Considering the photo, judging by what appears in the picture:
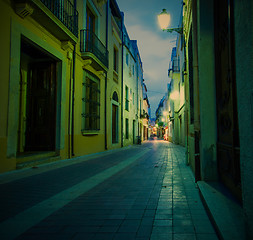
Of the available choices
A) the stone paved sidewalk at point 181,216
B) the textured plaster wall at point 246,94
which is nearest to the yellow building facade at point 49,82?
the stone paved sidewalk at point 181,216

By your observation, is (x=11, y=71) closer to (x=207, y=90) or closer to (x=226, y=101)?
(x=207, y=90)

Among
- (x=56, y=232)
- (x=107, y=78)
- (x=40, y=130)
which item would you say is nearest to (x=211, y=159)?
(x=56, y=232)

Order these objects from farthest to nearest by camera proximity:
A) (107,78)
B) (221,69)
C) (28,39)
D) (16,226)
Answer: (107,78), (28,39), (221,69), (16,226)

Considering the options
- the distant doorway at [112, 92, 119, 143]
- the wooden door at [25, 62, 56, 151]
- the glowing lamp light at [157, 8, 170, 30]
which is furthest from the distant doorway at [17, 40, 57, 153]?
the distant doorway at [112, 92, 119, 143]

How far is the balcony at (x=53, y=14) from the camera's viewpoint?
545 cm

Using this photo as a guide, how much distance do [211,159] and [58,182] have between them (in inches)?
131

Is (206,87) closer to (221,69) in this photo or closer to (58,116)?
(221,69)

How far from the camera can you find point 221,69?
3580 mm

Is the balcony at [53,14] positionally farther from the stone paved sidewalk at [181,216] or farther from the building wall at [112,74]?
the stone paved sidewalk at [181,216]

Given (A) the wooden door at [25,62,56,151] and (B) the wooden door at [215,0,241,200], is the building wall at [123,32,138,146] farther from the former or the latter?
(B) the wooden door at [215,0,241,200]

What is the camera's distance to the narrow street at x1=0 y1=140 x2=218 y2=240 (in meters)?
2.14

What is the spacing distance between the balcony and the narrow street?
15.3ft

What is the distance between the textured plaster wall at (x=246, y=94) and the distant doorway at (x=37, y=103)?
6989 millimetres

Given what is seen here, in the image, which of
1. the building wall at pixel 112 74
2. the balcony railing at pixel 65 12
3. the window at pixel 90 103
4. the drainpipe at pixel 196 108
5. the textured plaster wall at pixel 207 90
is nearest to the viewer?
the textured plaster wall at pixel 207 90
